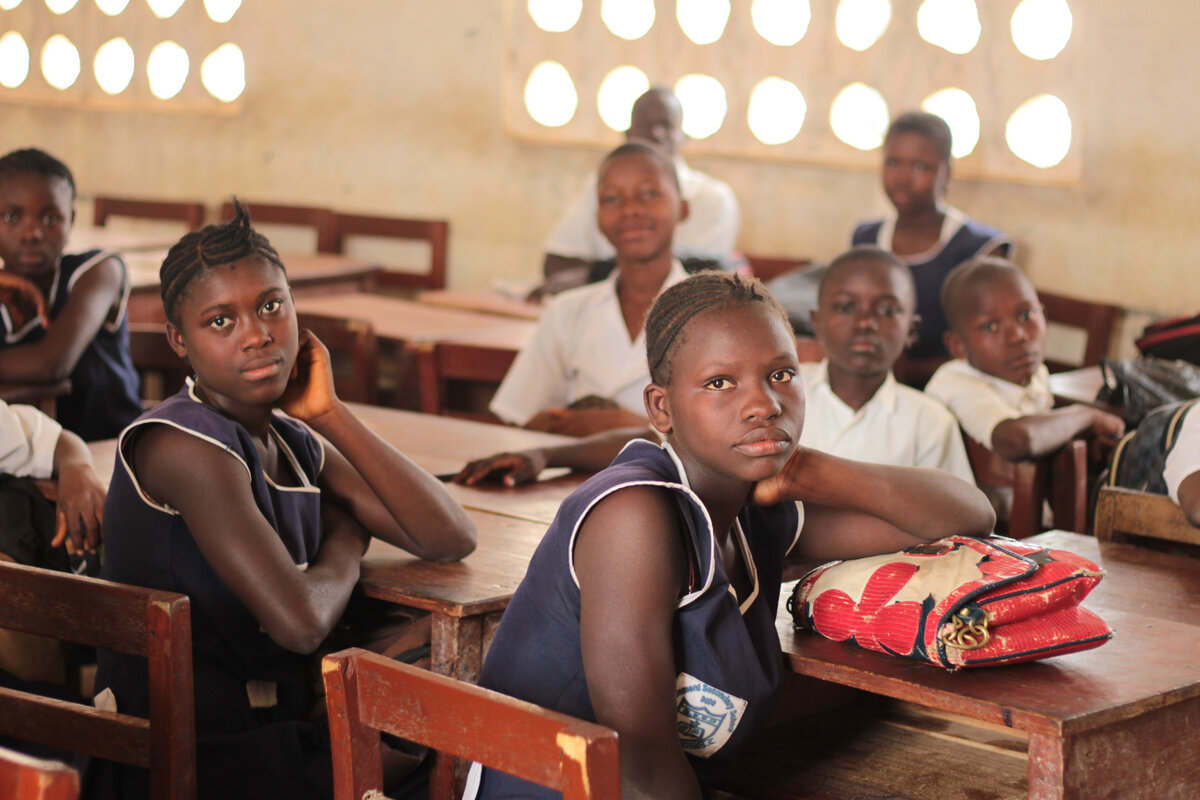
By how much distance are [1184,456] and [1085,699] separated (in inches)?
34.0

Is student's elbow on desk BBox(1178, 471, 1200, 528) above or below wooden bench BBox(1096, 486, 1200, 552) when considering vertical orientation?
above

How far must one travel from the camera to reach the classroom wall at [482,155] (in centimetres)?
413

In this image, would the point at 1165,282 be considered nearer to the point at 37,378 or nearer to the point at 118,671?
the point at 37,378

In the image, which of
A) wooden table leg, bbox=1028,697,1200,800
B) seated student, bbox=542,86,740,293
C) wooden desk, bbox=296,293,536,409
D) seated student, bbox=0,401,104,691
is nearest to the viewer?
Result: wooden table leg, bbox=1028,697,1200,800

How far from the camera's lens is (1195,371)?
2.84 m

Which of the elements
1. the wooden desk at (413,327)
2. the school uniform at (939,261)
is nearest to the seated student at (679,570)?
the wooden desk at (413,327)

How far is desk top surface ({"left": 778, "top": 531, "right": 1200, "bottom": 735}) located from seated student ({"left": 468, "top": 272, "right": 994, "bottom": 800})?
7 centimetres

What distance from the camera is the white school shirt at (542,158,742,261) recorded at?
15.3ft

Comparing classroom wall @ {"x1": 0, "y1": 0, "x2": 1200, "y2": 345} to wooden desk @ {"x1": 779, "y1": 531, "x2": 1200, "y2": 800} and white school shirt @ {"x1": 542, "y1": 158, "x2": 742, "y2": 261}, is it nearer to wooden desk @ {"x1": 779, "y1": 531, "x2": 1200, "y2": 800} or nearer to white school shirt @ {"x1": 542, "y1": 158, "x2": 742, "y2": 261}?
white school shirt @ {"x1": 542, "y1": 158, "x2": 742, "y2": 261}

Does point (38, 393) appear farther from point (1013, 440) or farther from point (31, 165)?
point (1013, 440)

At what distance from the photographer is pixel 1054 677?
1340 mm

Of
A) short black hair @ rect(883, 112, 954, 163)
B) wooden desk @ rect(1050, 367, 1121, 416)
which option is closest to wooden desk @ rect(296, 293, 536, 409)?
short black hair @ rect(883, 112, 954, 163)

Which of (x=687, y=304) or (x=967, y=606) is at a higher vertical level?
(x=687, y=304)

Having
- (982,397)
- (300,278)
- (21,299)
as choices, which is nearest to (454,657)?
(982,397)
